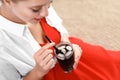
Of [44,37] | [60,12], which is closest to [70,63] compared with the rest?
[44,37]

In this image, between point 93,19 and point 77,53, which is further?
point 93,19

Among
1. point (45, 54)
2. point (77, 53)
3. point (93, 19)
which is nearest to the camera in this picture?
point (45, 54)

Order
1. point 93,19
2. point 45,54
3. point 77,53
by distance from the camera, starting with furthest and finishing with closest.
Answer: point 93,19, point 77,53, point 45,54

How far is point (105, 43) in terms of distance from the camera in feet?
8.11

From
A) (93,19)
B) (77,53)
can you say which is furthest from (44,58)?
(93,19)

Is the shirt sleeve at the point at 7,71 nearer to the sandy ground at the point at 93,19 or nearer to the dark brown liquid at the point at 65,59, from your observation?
the dark brown liquid at the point at 65,59

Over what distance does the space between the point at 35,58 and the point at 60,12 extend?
1.77 m

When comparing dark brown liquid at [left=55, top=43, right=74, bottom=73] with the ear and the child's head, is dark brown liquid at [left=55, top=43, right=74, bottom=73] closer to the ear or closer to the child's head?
the child's head

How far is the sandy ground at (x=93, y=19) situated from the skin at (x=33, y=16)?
128 cm

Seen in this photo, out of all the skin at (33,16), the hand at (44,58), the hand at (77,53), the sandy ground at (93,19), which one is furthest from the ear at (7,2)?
the sandy ground at (93,19)

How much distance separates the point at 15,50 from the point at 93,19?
164cm

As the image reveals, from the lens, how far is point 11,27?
1.24m

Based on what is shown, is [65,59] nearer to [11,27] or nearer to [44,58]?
[44,58]

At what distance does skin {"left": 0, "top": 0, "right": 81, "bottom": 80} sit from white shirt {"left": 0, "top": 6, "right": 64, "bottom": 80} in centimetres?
3
